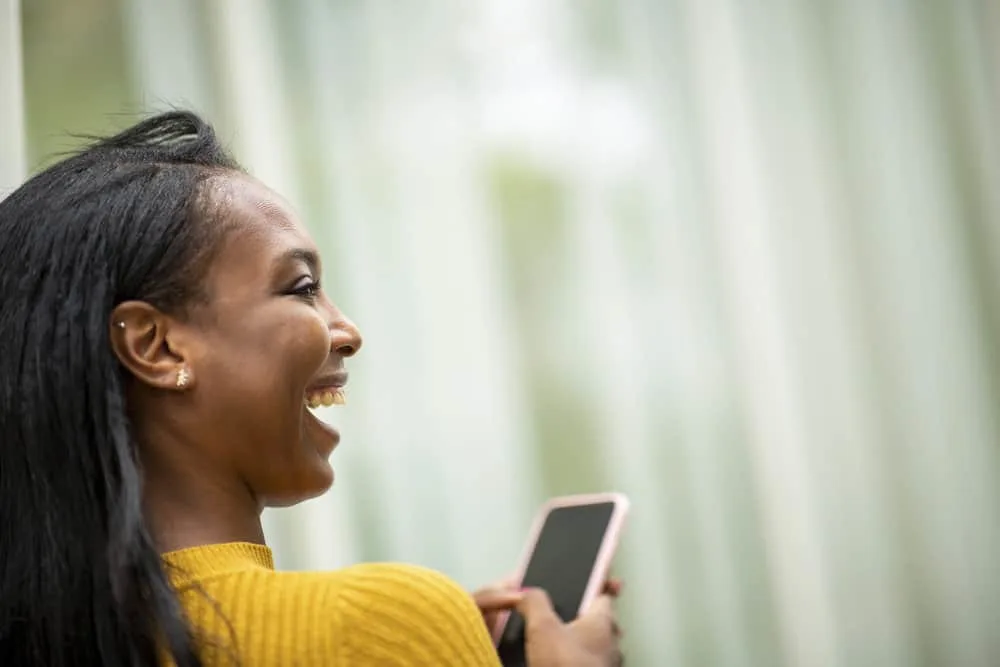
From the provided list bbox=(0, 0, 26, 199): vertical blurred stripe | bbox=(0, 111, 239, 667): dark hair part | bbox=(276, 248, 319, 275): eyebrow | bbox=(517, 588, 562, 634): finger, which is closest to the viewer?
bbox=(0, 111, 239, 667): dark hair part

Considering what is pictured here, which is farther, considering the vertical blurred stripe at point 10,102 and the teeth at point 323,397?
the vertical blurred stripe at point 10,102

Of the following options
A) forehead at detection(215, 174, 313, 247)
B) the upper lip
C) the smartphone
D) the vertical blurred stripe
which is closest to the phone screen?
the smartphone

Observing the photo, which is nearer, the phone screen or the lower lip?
the lower lip

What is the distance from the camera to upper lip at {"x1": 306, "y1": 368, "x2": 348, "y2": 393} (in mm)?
749

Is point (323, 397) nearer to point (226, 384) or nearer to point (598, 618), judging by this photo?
point (226, 384)

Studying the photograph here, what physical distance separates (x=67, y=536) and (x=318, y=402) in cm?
19

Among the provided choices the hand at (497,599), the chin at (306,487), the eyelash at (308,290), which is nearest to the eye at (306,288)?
the eyelash at (308,290)

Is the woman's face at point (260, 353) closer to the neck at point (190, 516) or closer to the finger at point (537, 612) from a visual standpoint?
the neck at point (190, 516)

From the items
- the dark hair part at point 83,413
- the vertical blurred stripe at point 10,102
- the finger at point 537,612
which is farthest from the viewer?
the vertical blurred stripe at point 10,102

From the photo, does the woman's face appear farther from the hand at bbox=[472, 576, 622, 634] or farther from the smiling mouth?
the hand at bbox=[472, 576, 622, 634]

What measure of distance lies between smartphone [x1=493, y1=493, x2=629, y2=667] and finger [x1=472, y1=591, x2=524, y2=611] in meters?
0.02

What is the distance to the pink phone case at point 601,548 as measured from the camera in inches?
34.7

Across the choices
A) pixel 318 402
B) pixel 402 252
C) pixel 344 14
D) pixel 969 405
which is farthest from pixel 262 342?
pixel 969 405

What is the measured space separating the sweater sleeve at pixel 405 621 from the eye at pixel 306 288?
0.20 metres
